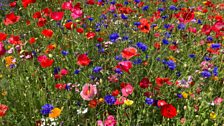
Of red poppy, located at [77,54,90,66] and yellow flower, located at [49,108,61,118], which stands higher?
red poppy, located at [77,54,90,66]

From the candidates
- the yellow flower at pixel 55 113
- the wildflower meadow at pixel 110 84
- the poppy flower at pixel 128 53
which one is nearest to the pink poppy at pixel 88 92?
the wildflower meadow at pixel 110 84

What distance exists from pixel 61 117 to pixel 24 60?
3.03 ft

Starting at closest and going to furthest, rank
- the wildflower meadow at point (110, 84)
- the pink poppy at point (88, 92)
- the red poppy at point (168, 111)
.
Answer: the red poppy at point (168, 111), the pink poppy at point (88, 92), the wildflower meadow at point (110, 84)

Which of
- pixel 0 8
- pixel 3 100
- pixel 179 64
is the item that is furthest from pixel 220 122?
pixel 0 8

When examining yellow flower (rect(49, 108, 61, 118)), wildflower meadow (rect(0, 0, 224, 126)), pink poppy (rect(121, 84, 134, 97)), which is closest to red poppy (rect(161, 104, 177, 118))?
wildflower meadow (rect(0, 0, 224, 126))

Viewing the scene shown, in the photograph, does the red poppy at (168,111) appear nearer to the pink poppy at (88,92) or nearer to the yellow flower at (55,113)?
the pink poppy at (88,92)

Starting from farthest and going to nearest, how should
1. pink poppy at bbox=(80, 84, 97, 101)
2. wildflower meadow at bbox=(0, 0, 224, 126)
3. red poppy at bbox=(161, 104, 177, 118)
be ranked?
wildflower meadow at bbox=(0, 0, 224, 126) → pink poppy at bbox=(80, 84, 97, 101) → red poppy at bbox=(161, 104, 177, 118)

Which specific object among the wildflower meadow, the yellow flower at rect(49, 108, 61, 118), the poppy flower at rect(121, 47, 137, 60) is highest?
the poppy flower at rect(121, 47, 137, 60)

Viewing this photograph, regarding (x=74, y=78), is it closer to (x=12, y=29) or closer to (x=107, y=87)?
(x=107, y=87)

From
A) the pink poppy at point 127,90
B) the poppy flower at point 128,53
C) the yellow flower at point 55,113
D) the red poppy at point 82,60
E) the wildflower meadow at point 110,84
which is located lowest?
the wildflower meadow at point 110,84

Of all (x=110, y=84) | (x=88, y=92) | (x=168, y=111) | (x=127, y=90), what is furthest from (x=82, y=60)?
(x=168, y=111)

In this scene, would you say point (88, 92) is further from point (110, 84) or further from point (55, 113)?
point (110, 84)

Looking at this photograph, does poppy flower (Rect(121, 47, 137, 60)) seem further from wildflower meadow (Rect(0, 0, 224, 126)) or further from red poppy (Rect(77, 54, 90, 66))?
red poppy (Rect(77, 54, 90, 66))

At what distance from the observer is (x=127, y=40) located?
353cm
